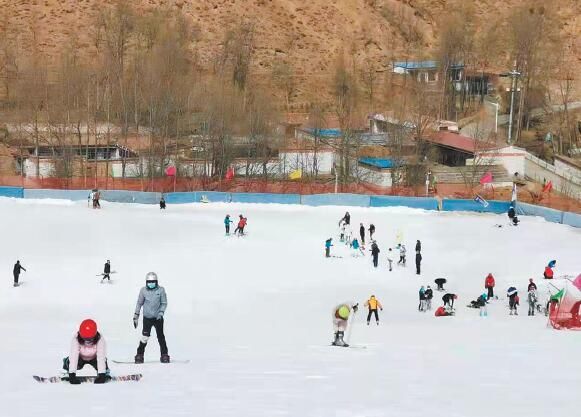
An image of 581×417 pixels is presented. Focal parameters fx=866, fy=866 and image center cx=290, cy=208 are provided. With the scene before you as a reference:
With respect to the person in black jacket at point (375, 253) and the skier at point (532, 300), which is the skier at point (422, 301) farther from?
the person in black jacket at point (375, 253)

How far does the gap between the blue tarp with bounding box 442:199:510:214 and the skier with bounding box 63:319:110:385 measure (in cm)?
3691

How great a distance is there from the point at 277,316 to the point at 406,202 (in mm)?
25117

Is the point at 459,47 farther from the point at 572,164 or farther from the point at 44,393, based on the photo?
the point at 44,393

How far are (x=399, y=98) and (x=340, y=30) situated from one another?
1886 centimetres

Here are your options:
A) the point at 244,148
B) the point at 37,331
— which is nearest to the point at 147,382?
the point at 37,331

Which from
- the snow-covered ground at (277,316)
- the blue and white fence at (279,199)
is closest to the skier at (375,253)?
the snow-covered ground at (277,316)

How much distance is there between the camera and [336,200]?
47531 millimetres

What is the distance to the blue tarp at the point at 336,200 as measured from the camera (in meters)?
47.1

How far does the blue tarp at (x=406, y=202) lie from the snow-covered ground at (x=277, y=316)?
3.31 ft

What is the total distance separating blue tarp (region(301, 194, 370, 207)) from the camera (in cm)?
4712

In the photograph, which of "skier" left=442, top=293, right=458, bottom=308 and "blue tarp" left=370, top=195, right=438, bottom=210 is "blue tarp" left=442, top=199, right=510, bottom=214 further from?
"skier" left=442, top=293, right=458, bottom=308

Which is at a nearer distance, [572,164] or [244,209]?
[244,209]

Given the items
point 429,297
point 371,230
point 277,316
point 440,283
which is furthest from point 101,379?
point 371,230

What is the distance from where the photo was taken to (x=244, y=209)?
1794 inches
